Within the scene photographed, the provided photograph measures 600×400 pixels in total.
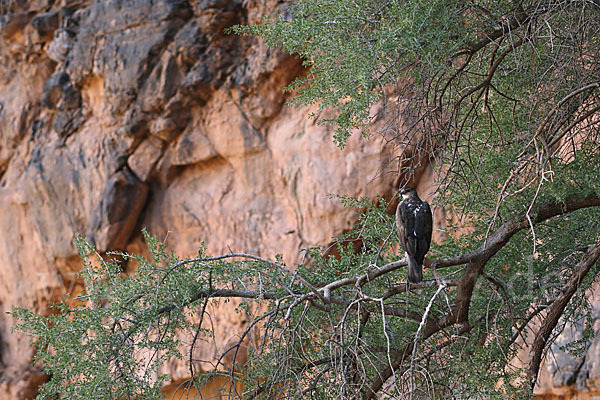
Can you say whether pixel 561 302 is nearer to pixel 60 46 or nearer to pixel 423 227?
pixel 423 227

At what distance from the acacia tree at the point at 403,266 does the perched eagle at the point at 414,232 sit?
11 centimetres

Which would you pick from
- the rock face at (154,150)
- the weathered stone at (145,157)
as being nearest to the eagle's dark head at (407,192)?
the rock face at (154,150)

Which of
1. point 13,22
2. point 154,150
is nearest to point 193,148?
point 154,150

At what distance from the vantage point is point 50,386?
11.1 ft

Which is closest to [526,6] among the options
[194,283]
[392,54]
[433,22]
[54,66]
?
[433,22]

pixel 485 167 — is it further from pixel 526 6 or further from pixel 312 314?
pixel 312 314

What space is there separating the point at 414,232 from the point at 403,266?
0.21 metres

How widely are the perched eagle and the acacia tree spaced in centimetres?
11

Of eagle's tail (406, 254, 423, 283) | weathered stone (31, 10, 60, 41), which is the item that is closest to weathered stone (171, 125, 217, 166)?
weathered stone (31, 10, 60, 41)

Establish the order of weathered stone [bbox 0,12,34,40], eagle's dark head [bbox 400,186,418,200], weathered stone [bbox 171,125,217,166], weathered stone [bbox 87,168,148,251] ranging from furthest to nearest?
weathered stone [bbox 0,12,34,40] < weathered stone [bbox 87,168,148,251] < weathered stone [bbox 171,125,217,166] < eagle's dark head [bbox 400,186,418,200]

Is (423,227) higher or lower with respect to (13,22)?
lower

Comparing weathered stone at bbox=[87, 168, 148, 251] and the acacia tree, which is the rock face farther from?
the acacia tree

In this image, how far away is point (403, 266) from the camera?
371 centimetres

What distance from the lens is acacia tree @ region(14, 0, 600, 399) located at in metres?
3.34
